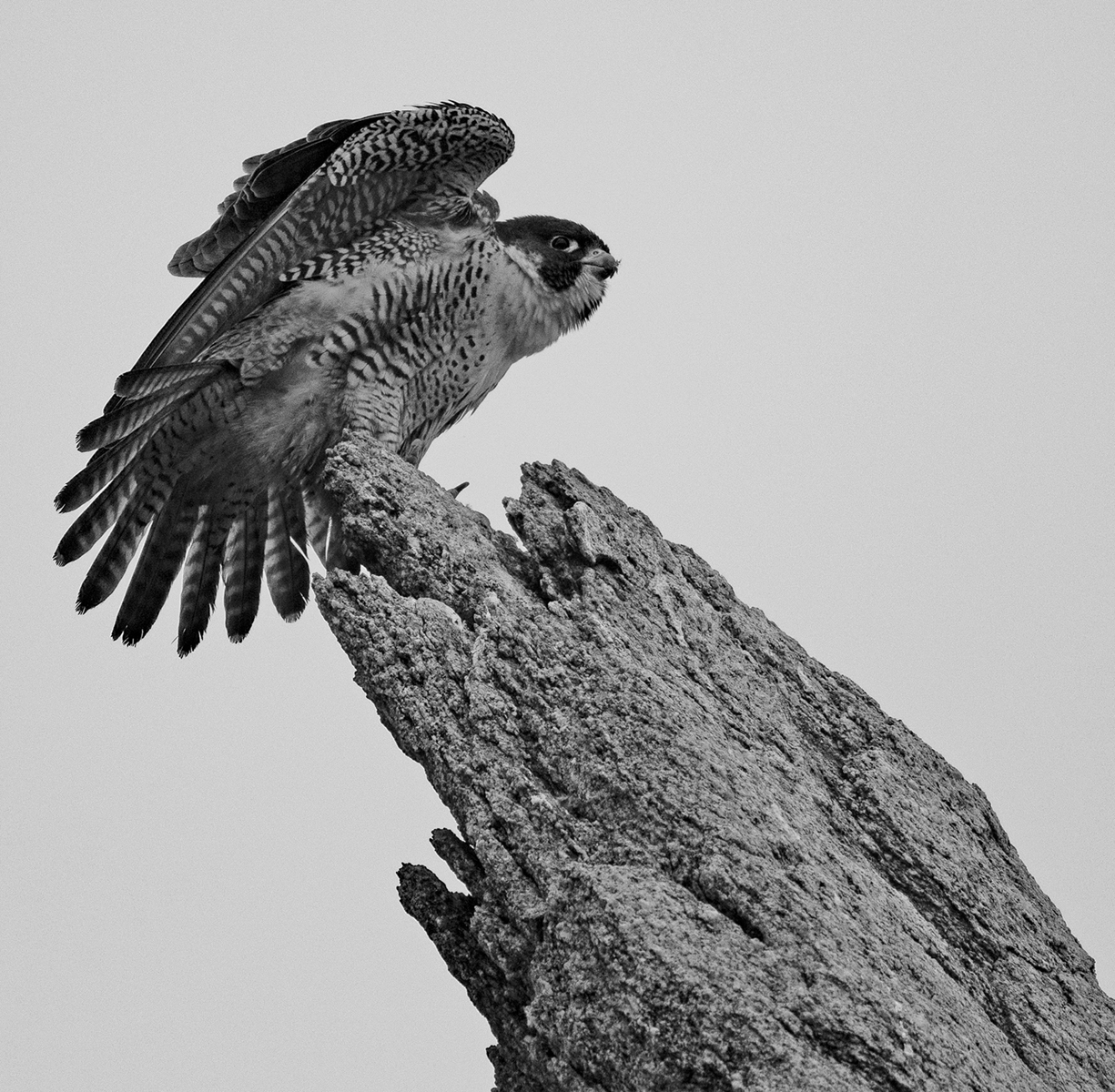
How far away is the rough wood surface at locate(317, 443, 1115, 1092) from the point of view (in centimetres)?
379

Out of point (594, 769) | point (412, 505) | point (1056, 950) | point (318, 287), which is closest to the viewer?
point (594, 769)

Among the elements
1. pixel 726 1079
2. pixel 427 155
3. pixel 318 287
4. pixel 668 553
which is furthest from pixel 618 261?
pixel 726 1079

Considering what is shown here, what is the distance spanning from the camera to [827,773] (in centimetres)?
521

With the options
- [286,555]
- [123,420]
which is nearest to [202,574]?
[286,555]

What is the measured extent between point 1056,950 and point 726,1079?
6.61ft

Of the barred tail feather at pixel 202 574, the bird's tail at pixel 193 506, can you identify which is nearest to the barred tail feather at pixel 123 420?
the bird's tail at pixel 193 506

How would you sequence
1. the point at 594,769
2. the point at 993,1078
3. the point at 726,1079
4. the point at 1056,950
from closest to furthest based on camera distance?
the point at 726,1079, the point at 993,1078, the point at 594,769, the point at 1056,950

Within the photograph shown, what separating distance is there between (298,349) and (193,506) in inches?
43.2

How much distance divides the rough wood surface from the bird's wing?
162cm

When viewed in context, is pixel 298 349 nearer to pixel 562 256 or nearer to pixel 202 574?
pixel 202 574

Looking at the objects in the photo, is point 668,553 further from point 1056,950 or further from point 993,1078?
point 993,1078

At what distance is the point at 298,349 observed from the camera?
689 cm

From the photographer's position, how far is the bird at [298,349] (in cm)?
669

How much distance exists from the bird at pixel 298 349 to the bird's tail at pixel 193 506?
0.03 feet
